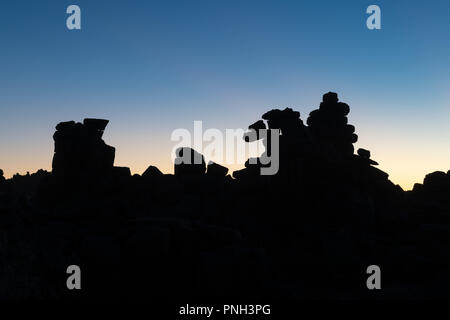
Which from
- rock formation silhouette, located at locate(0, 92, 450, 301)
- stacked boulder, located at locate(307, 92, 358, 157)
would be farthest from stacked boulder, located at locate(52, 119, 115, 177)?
stacked boulder, located at locate(307, 92, 358, 157)

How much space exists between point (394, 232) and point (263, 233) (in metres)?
16.4

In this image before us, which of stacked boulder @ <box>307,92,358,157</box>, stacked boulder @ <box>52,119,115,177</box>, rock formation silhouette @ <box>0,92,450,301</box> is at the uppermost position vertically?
stacked boulder @ <box>307,92,358,157</box>

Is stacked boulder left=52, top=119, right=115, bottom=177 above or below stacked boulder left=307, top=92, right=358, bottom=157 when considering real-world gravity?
below

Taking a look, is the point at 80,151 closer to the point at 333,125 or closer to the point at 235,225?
the point at 235,225

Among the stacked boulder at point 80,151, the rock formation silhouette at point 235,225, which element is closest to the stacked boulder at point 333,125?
the rock formation silhouette at point 235,225

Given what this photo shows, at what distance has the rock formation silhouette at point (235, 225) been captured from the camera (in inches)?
1171

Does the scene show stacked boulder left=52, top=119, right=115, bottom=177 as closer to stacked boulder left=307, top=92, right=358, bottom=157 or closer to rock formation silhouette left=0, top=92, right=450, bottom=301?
rock formation silhouette left=0, top=92, right=450, bottom=301

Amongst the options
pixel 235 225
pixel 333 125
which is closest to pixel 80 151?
pixel 235 225

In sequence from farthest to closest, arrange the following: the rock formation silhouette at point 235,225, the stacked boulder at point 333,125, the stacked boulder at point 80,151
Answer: the stacked boulder at point 333,125, the stacked boulder at point 80,151, the rock formation silhouette at point 235,225

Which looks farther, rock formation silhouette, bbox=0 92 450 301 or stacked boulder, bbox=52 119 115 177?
stacked boulder, bbox=52 119 115 177

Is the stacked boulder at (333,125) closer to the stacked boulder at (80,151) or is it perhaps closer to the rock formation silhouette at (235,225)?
the rock formation silhouette at (235,225)

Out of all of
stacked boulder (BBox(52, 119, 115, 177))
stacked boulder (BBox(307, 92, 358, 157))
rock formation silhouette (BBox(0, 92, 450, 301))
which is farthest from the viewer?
stacked boulder (BBox(307, 92, 358, 157))

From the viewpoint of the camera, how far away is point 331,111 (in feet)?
190

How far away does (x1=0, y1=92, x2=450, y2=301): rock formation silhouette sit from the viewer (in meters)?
29.7
